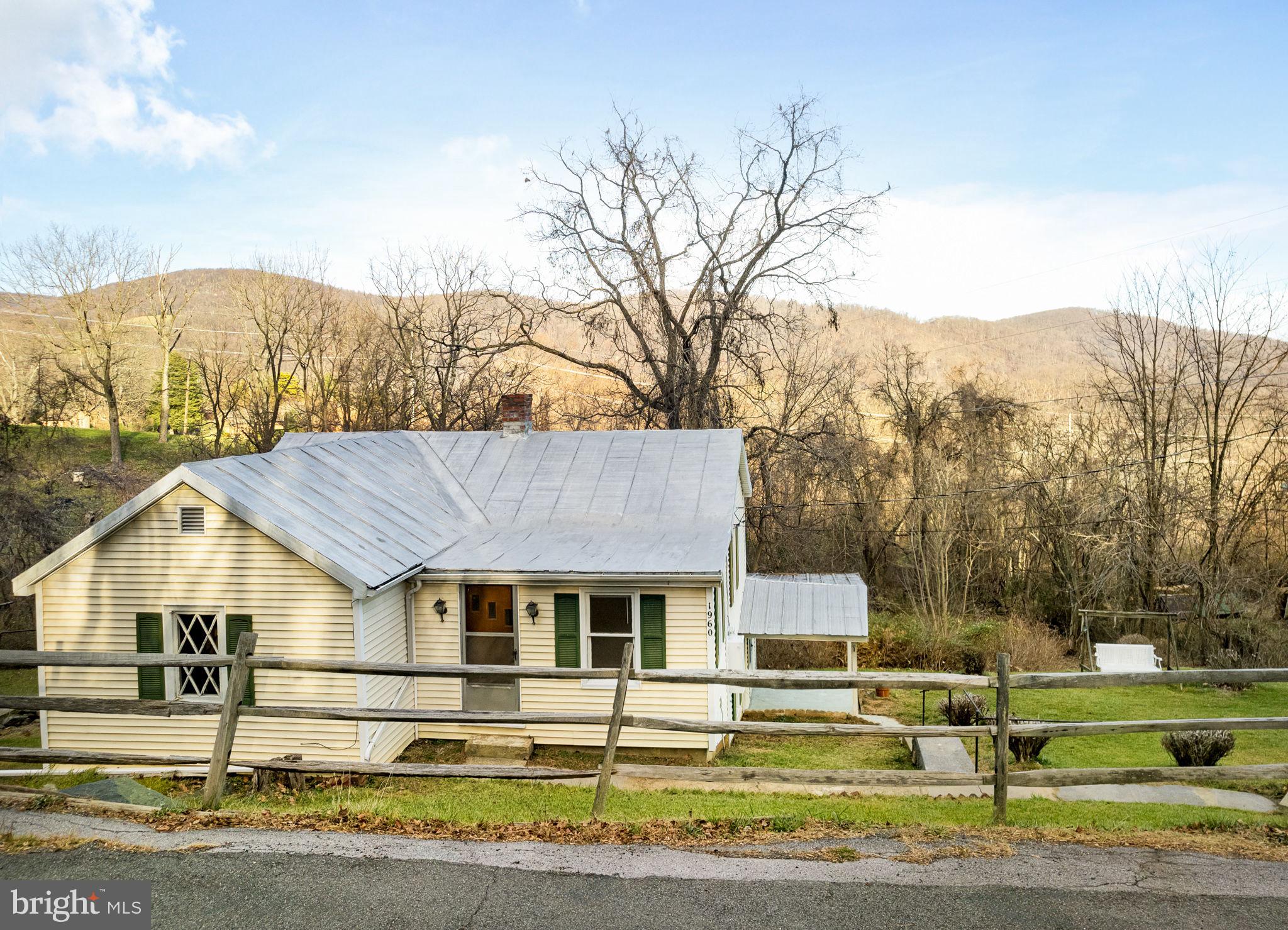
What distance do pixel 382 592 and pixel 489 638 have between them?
7.23ft

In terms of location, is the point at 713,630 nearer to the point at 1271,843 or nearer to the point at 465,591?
the point at 465,591

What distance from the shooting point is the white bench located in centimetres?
1984

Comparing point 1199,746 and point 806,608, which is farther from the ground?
point 806,608

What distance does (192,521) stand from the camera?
1182 centimetres

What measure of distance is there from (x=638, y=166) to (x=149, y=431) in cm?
2883

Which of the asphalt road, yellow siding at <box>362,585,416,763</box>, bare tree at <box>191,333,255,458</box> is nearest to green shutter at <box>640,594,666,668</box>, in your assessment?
yellow siding at <box>362,585,416,763</box>

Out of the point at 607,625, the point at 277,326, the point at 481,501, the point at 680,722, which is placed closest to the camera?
the point at 680,722

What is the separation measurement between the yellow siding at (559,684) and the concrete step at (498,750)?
35cm

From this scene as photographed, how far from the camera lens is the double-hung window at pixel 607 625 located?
43.3ft

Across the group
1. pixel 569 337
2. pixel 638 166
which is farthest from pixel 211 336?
pixel 638 166

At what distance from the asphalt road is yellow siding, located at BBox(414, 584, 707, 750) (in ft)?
25.2

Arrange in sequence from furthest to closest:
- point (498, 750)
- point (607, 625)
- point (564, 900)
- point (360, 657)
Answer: point (607, 625) → point (498, 750) → point (360, 657) → point (564, 900)

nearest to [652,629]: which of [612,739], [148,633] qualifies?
[612,739]

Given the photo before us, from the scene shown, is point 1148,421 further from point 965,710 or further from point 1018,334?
point 1018,334
